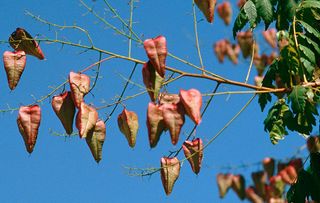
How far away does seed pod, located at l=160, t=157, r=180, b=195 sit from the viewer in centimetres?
386

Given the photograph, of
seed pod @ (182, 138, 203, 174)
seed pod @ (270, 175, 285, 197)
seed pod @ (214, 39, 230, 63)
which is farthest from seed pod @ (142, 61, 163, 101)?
seed pod @ (214, 39, 230, 63)

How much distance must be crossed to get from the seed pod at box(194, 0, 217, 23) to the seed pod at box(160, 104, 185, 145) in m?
0.53

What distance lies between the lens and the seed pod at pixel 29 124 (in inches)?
148

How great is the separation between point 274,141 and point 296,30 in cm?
51

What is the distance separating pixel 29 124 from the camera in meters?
3.78

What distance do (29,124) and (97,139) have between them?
0.28m

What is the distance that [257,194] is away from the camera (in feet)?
25.0

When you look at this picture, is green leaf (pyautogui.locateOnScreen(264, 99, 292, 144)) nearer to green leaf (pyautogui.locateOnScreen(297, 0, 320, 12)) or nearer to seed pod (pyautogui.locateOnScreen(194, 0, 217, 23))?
green leaf (pyautogui.locateOnScreen(297, 0, 320, 12))

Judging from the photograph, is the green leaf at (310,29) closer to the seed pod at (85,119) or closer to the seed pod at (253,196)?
the seed pod at (85,119)

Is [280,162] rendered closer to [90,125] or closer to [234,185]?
[234,185]

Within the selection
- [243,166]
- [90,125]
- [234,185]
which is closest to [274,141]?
[90,125]

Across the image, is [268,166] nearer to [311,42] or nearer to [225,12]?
[225,12]

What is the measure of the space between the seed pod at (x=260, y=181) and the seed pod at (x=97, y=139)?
3976 mm

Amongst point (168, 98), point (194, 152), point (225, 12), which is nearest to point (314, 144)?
point (194, 152)
